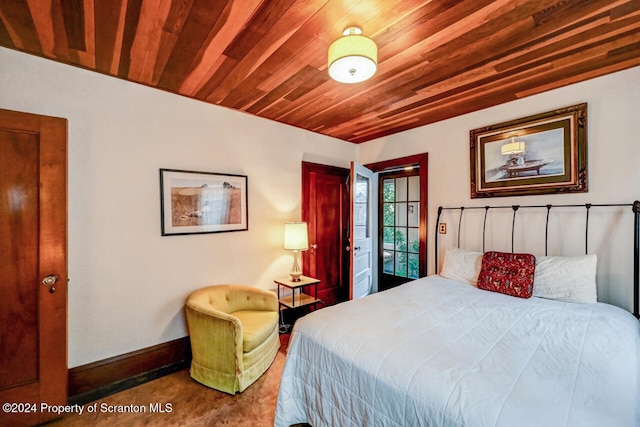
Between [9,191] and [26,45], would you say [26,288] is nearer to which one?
[9,191]

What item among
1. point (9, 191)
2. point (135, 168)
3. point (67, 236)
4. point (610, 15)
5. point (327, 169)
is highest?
point (610, 15)

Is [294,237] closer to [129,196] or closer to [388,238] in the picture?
[129,196]

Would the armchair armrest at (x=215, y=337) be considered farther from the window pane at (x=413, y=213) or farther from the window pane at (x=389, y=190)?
the window pane at (x=389, y=190)

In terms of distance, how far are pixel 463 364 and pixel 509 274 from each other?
1476 mm

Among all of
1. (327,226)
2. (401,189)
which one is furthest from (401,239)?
(327,226)

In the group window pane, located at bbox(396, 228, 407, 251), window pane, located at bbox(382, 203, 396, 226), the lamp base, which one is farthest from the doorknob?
window pane, located at bbox(396, 228, 407, 251)

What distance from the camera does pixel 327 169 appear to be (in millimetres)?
3855

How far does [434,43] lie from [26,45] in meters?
2.74

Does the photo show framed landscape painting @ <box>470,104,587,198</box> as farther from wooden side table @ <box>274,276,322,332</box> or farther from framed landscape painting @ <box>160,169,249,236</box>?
Answer: framed landscape painting @ <box>160,169,249,236</box>

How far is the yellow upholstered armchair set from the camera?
6.93 feet

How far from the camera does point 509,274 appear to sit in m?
2.31

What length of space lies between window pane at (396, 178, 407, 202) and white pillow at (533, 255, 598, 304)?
7.32 feet

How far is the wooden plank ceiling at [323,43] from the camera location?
4.89 ft

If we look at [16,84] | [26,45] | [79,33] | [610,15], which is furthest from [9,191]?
[610,15]
